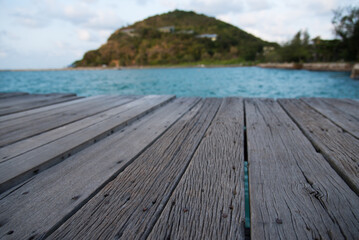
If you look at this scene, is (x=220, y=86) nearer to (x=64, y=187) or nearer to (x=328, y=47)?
(x=64, y=187)

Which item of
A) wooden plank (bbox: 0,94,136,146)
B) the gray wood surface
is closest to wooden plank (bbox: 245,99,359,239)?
→ the gray wood surface

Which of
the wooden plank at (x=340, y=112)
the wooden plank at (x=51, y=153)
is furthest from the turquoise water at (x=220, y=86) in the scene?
the wooden plank at (x=51, y=153)

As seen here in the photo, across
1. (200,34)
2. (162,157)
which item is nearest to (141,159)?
(162,157)

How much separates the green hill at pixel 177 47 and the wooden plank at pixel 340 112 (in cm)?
6738

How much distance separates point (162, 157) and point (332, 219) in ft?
2.58

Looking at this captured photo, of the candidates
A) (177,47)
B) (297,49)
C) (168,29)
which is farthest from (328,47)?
(168,29)

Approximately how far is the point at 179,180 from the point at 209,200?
0.62 ft

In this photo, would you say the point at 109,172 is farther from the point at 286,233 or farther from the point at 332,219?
the point at 332,219

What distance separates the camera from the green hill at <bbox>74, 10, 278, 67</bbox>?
70.9m

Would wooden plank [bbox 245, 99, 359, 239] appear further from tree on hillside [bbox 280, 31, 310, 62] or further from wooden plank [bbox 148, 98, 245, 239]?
tree on hillside [bbox 280, 31, 310, 62]

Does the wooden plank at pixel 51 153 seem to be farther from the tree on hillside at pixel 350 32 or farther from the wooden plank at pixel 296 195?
the tree on hillside at pixel 350 32

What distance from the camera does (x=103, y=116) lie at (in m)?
2.16

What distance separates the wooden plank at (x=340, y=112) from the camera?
5.66 ft

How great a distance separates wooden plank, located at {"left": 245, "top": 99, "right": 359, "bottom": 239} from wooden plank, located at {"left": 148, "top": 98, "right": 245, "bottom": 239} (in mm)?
62
